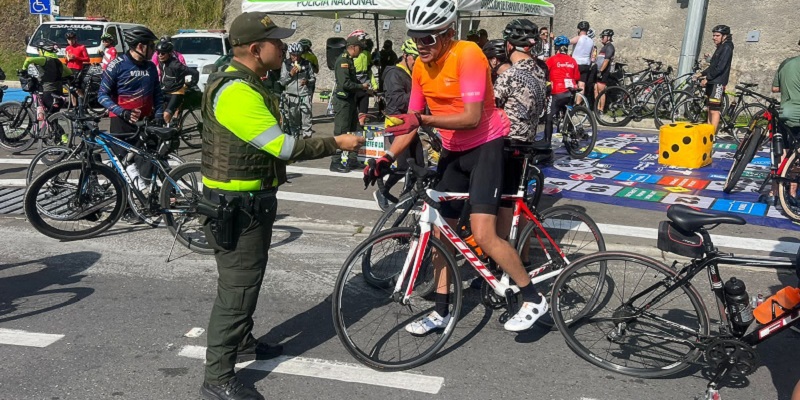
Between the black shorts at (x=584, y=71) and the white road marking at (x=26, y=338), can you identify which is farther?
the black shorts at (x=584, y=71)

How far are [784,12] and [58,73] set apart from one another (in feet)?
47.0

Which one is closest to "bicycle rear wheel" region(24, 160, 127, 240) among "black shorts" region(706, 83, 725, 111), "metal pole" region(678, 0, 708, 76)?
"black shorts" region(706, 83, 725, 111)

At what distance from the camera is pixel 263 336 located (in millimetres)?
4465

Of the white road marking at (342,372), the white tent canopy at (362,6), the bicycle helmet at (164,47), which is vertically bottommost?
the white road marking at (342,372)

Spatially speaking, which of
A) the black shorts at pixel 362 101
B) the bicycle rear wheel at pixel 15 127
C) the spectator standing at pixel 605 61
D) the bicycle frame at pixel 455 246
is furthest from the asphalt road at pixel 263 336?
the spectator standing at pixel 605 61

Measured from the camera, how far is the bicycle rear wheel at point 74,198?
636 centimetres

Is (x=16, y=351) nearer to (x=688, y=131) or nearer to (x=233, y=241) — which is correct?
(x=233, y=241)

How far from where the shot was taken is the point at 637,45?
16.7 meters

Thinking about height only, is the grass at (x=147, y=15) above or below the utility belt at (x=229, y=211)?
above

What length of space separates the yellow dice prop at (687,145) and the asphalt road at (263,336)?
309 centimetres

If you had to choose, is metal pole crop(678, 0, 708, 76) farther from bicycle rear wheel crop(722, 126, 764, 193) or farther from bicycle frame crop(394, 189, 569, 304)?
bicycle frame crop(394, 189, 569, 304)

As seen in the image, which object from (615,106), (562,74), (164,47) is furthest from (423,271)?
(615,106)

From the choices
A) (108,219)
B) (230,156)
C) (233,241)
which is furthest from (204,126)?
(108,219)

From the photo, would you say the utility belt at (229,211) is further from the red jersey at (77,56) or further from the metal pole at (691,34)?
the red jersey at (77,56)
